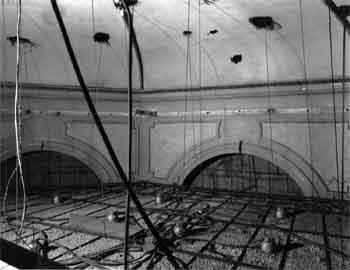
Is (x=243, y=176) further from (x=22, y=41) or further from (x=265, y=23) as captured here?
(x=22, y=41)

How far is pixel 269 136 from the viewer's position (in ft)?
20.3

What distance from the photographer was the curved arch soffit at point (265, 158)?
571 cm

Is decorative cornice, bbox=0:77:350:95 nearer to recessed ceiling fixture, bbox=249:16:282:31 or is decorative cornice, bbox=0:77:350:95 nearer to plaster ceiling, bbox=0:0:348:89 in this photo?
plaster ceiling, bbox=0:0:348:89

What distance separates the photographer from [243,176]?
6875 mm

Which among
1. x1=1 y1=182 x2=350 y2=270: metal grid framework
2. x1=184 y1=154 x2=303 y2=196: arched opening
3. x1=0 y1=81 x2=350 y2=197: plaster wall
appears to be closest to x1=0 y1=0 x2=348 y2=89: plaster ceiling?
x1=0 y1=81 x2=350 y2=197: plaster wall

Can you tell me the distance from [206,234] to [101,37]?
4.76 metres

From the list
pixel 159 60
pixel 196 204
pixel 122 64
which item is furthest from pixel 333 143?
pixel 122 64

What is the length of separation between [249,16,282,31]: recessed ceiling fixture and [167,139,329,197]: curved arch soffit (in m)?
2.27

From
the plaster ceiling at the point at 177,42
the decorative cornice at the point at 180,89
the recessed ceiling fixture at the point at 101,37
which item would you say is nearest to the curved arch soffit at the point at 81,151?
the decorative cornice at the point at 180,89

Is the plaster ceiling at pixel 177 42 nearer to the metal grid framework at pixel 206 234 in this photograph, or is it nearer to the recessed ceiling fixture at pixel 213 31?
the recessed ceiling fixture at pixel 213 31

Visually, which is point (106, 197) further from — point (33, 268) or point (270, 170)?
point (33, 268)

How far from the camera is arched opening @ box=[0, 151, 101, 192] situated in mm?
7227

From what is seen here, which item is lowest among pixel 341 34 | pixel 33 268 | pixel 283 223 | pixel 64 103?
pixel 283 223

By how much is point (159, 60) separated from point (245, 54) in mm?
2052
